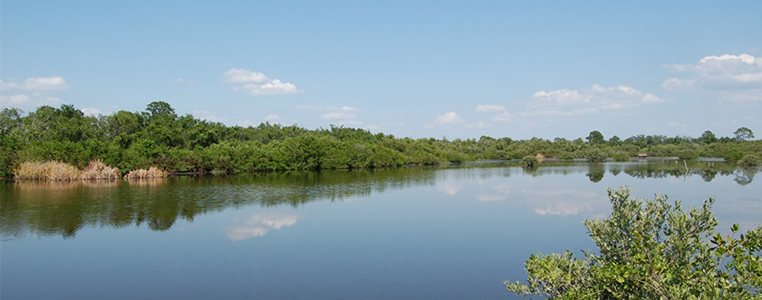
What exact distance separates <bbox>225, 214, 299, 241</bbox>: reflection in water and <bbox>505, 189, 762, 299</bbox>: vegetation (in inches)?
472

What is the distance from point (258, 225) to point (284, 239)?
2.76 m

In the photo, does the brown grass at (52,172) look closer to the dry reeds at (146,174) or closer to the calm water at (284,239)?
the dry reeds at (146,174)

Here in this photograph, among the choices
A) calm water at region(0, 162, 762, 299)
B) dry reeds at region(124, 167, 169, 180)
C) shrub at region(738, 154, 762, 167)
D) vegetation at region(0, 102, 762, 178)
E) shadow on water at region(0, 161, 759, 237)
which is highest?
vegetation at region(0, 102, 762, 178)

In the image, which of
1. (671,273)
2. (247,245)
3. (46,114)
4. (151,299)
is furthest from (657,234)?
(46,114)

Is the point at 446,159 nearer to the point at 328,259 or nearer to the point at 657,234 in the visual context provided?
the point at 328,259

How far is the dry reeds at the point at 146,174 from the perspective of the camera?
3616cm

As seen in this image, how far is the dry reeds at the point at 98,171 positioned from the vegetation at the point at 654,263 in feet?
118

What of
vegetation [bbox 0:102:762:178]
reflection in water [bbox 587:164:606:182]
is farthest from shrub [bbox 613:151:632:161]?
reflection in water [bbox 587:164:606:182]

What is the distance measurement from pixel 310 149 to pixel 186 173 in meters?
13.5

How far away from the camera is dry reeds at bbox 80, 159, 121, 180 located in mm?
33938

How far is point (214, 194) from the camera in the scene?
2689 cm

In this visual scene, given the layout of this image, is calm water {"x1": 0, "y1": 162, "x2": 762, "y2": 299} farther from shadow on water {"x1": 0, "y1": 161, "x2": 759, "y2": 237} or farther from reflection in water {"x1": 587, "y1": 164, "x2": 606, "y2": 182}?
reflection in water {"x1": 587, "y1": 164, "x2": 606, "y2": 182}

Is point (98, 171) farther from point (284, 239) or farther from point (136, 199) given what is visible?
point (284, 239)

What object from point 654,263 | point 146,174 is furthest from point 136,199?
point 654,263
